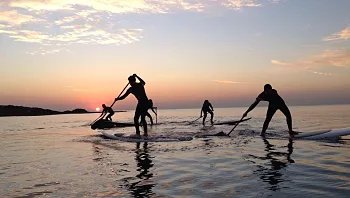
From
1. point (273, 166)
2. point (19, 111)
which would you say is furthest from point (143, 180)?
point (19, 111)

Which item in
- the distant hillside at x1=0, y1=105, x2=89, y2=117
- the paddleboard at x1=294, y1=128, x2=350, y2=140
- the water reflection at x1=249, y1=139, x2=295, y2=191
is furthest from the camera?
the distant hillside at x1=0, y1=105, x2=89, y2=117

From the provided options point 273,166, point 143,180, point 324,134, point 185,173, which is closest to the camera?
point 143,180

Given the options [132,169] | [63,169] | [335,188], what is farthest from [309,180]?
[63,169]

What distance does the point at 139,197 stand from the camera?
4668mm

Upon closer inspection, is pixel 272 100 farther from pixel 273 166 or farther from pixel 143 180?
pixel 143 180

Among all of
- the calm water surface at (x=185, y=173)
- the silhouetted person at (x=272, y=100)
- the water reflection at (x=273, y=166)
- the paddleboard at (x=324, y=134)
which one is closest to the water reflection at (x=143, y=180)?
the calm water surface at (x=185, y=173)

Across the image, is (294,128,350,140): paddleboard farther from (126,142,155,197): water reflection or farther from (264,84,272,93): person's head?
(126,142,155,197): water reflection

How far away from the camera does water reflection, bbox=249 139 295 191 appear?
540 cm

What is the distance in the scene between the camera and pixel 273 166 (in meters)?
6.77

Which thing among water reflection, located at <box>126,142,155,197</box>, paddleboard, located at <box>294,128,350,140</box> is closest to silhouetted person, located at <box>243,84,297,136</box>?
paddleboard, located at <box>294,128,350,140</box>

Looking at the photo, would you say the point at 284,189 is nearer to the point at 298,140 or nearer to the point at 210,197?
the point at 210,197

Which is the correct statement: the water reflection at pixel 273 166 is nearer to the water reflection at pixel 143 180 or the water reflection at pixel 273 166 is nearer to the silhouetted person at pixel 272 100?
the water reflection at pixel 143 180

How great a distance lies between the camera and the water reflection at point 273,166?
5395 millimetres

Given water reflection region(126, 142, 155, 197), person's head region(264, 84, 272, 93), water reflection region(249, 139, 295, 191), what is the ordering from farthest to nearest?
person's head region(264, 84, 272, 93) < water reflection region(249, 139, 295, 191) < water reflection region(126, 142, 155, 197)
